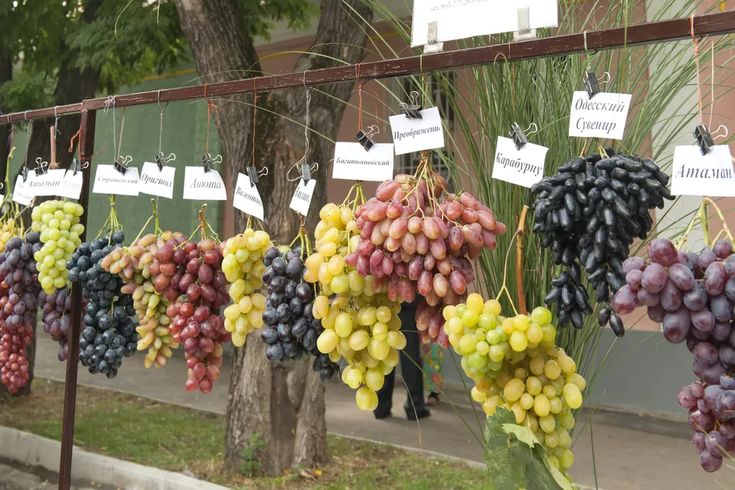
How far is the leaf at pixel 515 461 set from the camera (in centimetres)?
138

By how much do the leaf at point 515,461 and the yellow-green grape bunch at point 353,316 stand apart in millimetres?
301

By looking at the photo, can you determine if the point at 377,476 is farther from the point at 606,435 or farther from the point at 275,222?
the point at 606,435

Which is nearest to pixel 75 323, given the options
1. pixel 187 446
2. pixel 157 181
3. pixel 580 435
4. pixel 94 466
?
pixel 157 181

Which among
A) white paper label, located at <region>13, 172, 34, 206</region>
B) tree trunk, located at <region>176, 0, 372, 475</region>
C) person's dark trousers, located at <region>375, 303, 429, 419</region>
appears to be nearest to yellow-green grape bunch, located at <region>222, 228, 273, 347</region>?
white paper label, located at <region>13, 172, 34, 206</region>

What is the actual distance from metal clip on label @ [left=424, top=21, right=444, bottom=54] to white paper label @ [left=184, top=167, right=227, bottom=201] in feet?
2.54

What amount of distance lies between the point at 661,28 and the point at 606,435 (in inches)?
185

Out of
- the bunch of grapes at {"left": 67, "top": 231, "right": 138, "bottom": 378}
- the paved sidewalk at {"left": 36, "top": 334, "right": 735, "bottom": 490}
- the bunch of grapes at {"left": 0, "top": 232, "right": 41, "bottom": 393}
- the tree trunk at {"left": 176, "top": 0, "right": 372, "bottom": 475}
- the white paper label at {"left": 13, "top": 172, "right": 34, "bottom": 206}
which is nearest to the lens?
the bunch of grapes at {"left": 67, "top": 231, "right": 138, "bottom": 378}

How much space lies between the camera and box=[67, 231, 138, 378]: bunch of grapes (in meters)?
2.29

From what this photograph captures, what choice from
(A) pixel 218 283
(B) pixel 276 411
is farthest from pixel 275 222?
(A) pixel 218 283

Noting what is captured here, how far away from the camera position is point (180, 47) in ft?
18.5

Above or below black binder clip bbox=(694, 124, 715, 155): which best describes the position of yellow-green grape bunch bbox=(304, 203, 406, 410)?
below

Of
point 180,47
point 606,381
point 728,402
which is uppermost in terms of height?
point 180,47

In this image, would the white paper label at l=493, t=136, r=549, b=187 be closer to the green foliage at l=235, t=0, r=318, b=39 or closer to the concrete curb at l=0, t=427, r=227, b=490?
the concrete curb at l=0, t=427, r=227, b=490

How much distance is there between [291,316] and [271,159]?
94.4 inches
